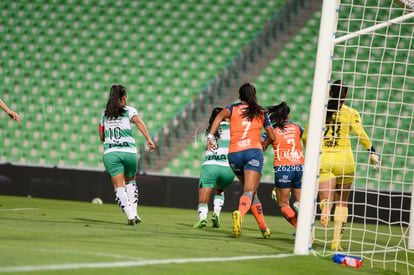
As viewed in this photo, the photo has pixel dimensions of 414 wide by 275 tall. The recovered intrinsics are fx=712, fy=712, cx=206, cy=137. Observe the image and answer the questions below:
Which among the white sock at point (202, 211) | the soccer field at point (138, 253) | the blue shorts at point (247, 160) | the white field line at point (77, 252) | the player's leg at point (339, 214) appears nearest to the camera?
the soccer field at point (138, 253)

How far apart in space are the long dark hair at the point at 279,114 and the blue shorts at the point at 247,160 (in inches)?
56.2

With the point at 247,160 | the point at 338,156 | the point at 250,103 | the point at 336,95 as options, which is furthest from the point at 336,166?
the point at 250,103

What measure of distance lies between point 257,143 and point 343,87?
124 centimetres

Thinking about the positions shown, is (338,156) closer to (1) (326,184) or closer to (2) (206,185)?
(1) (326,184)

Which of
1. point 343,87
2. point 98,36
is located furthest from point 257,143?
point 98,36

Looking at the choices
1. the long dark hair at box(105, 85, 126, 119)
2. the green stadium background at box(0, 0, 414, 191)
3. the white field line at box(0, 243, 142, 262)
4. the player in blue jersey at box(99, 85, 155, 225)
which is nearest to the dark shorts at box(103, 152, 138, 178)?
the player in blue jersey at box(99, 85, 155, 225)

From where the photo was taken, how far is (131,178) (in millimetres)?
9719

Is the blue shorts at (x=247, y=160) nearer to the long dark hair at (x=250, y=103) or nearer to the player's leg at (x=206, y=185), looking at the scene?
the long dark hair at (x=250, y=103)

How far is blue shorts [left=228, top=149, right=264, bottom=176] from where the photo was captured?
8.23 meters

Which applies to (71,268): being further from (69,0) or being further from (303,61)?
(69,0)

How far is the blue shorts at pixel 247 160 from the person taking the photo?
8234mm

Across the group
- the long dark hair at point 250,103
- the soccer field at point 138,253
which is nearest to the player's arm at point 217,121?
the long dark hair at point 250,103

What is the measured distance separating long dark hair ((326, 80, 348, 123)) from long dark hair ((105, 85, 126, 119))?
291cm

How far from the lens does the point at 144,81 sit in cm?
1978
